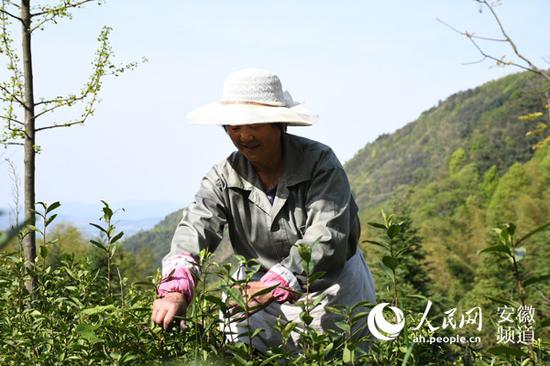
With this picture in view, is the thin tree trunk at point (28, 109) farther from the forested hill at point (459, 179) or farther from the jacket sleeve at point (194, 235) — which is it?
the forested hill at point (459, 179)

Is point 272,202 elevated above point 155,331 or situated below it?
above

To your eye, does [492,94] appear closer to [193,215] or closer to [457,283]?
[457,283]

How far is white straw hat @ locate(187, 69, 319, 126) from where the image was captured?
3.08m

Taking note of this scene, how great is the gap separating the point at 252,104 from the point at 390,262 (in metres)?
1.41

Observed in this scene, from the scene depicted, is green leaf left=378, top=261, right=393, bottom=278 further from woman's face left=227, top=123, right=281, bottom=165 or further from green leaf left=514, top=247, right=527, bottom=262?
woman's face left=227, top=123, right=281, bottom=165

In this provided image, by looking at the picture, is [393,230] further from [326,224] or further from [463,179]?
[463,179]

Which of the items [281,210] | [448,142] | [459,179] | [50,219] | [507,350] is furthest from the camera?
[448,142]

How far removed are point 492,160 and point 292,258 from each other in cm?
11524

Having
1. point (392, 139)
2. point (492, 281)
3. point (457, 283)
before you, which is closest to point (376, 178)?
point (392, 139)

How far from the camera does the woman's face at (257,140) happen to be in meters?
Answer: 3.11

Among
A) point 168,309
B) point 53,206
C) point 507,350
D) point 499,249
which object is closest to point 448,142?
point 53,206

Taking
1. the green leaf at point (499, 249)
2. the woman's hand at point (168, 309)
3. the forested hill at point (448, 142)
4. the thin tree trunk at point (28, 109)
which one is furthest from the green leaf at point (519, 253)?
the forested hill at point (448, 142)

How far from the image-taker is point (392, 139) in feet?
600

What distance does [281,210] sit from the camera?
10.8 ft
